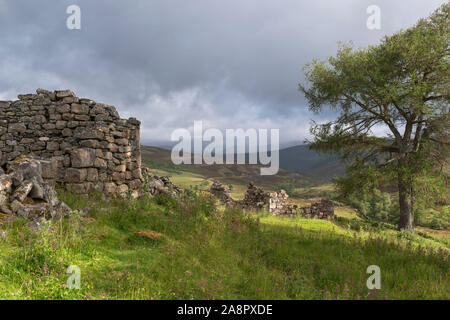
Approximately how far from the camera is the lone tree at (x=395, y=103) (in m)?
13.5

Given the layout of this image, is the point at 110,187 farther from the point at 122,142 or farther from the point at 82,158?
the point at 122,142

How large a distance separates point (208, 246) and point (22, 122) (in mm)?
9074

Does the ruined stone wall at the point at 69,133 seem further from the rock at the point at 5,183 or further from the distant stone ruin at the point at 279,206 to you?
the distant stone ruin at the point at 279,206

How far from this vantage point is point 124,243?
5.66 meters

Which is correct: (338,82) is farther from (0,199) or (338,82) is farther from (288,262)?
(0,199)

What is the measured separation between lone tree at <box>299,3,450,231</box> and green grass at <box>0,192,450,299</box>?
9.26m

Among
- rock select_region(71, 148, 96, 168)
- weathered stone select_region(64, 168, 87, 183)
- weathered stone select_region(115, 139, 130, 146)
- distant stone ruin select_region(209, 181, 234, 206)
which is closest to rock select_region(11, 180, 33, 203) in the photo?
weathered stone select_region(64, 168, 87, 183)

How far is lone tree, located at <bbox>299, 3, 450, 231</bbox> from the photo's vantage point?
44.3ft

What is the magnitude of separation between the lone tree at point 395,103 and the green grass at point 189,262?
926 cm

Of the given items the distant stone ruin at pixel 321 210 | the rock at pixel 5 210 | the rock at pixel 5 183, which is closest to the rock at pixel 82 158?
the rock at pixel 5 183

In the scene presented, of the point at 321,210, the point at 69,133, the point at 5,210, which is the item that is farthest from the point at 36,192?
the point at 321,210

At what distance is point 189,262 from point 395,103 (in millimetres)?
15512

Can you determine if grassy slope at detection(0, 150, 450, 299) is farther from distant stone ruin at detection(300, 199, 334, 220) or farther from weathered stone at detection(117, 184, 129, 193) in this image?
distant stone ruin at detection(300, 199, 334, 220)
